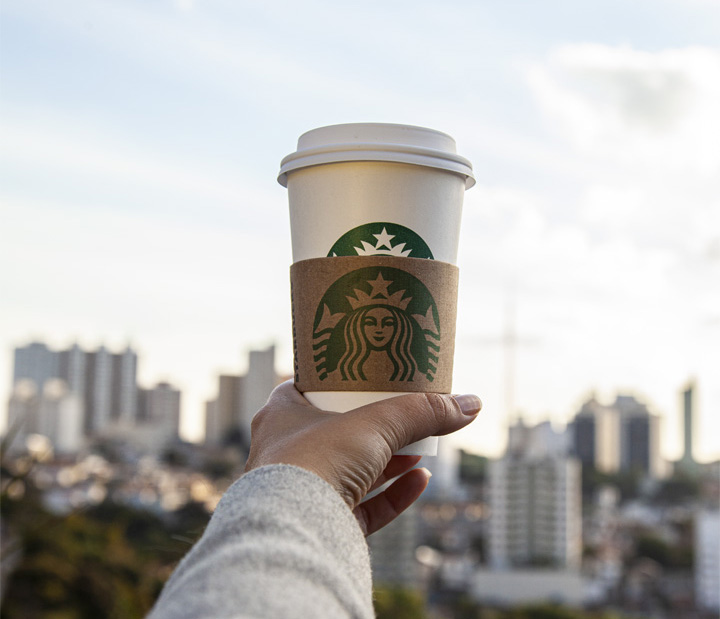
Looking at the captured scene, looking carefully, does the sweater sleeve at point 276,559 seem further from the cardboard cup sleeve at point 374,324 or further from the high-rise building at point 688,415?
the high-rise building at point 688,415

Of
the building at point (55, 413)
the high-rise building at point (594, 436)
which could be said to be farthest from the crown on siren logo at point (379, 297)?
the high-rise building at point (594, 436)

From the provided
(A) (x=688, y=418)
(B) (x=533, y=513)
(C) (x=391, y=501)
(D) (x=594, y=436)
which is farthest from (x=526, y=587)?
(C) (x=391, y=501)

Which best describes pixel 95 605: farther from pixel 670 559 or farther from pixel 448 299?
pixel 670 559

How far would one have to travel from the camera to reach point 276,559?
0.62 m

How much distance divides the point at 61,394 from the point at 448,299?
44.2m

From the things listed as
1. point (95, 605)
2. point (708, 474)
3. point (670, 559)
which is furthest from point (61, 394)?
point (708, 474)

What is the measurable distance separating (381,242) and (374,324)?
104 millimetres

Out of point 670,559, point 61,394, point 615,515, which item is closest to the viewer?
point 670,559

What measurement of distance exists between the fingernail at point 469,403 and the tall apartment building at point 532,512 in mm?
38577

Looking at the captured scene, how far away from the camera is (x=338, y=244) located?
1.12m

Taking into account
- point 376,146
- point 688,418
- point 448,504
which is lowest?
point 448,504

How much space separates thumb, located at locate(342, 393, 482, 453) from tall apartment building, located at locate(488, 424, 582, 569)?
1520 inches

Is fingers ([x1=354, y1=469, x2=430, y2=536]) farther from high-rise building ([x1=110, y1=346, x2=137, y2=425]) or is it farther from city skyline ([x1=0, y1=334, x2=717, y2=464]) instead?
high-rise building ([x1=110, y1=346, x2=137, y2=425])

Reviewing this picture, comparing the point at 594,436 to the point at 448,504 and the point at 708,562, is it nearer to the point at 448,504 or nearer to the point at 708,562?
the point at 448,504
